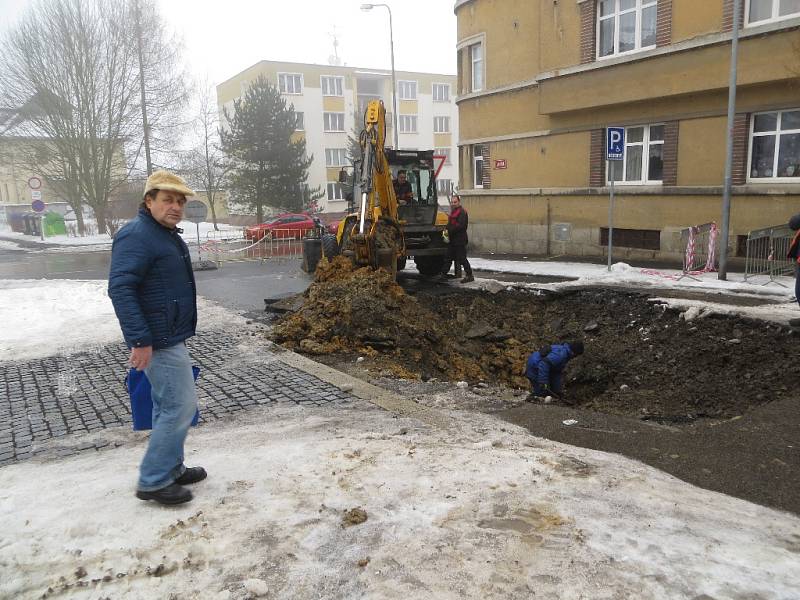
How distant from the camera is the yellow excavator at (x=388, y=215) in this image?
1165 centimetres

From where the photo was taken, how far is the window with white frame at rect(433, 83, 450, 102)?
58312 mm

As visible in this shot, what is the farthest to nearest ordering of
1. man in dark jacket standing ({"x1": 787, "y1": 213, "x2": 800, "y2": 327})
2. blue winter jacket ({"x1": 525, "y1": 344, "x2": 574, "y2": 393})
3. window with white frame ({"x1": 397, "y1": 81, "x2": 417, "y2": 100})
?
window with white frame ({"x1": 397, "y1": 81, "x2": 417, "y2": 100})
man in dark jacket standing ({"x1": 787, "y1": 213, "x2": 800, "y2": 327})
blue winter jacket ({"x1": 525, "y1": 344, "x2": 574, "y2": 393})

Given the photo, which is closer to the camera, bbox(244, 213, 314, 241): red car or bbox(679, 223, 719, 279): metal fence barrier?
bbox(679, 223, 719, 279): metal fence barrier

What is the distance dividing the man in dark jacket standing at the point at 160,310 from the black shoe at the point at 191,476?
144mm

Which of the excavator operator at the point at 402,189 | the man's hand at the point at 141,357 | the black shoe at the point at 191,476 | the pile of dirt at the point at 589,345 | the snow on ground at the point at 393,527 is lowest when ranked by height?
the pile of dirt at the point at 589,345

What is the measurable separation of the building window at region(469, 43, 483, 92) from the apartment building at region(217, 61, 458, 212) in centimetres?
2450

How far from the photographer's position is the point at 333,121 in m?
52.8

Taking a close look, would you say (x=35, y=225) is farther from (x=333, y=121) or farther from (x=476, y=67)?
(x=476, y=67)

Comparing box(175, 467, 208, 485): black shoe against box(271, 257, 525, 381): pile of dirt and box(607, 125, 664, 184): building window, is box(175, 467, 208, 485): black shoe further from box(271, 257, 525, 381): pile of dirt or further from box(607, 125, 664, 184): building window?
box(607, 125, 664, 184): building window

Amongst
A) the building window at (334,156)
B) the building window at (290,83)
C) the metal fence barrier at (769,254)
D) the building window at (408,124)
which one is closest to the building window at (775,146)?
the metal fence barrier at (769,254)

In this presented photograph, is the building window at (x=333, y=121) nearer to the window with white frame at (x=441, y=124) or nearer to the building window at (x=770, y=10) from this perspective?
the window with white frame at (x=441, y=124)

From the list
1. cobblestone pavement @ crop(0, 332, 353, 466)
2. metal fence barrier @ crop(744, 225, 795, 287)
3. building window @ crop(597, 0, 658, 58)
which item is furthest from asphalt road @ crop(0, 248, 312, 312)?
building window @ crop(597, 0, 658, 58)

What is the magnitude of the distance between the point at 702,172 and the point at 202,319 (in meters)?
12.3

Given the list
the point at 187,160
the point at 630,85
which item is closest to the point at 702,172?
the point at 630,85
